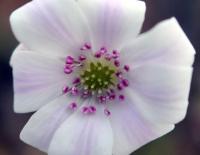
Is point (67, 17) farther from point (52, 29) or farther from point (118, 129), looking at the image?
point (118, 129)

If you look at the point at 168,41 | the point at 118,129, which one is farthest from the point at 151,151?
the point at 168,41

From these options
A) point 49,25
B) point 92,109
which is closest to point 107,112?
point 92,109

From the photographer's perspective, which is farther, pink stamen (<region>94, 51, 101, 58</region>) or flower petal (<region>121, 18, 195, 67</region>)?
pink stamen (<region>94, 51, 101, 58</region>)

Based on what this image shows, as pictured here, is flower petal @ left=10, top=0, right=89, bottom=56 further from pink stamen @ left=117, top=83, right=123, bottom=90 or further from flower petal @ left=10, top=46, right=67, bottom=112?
pink stamen @ left=117, top=83, right=123, bottom=90

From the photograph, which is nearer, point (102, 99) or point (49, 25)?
point (49, 25)

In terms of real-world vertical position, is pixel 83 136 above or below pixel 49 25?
below

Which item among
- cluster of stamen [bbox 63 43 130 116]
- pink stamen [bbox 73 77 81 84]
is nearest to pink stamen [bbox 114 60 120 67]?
cluster of stamen [bbox 63 43 130 116]

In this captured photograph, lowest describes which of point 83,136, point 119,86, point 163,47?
point 83,136

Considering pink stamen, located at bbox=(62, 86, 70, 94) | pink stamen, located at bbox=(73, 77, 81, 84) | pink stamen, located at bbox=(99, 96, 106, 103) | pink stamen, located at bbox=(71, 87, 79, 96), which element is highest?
pink stamen, located at bbox=(73, 77, 81, 84)

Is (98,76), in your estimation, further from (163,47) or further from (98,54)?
(163,47)
